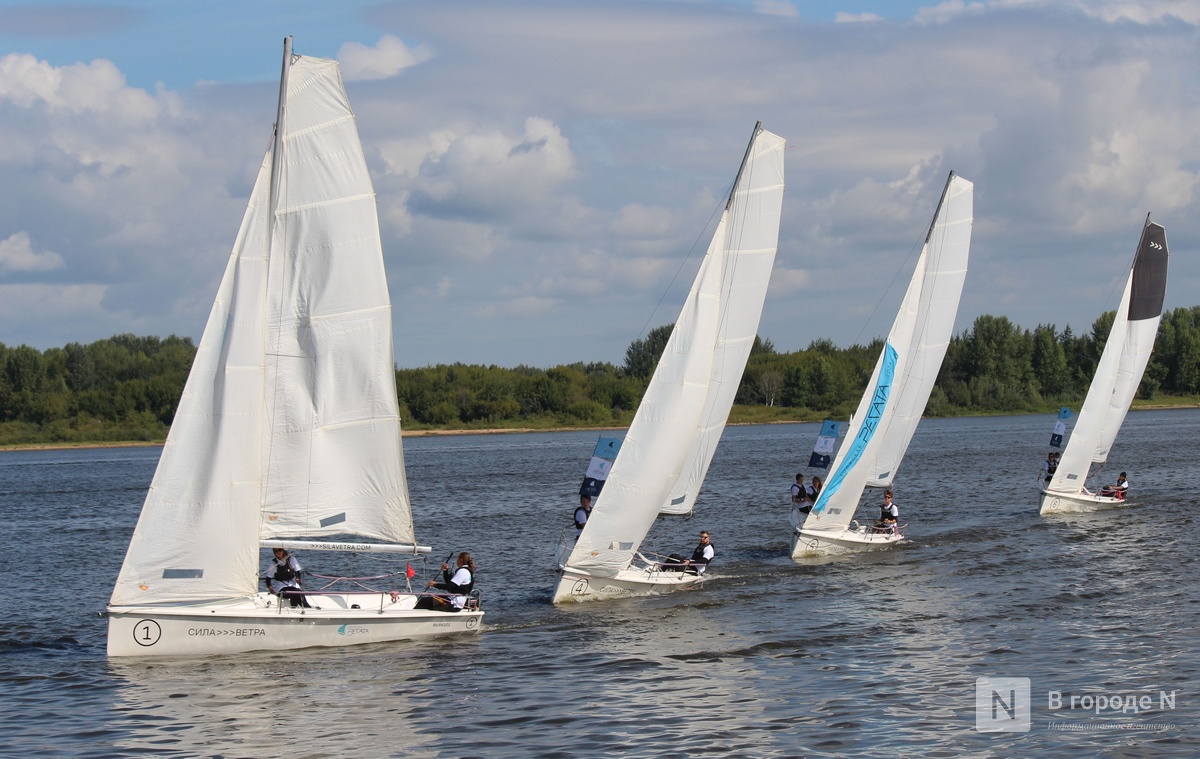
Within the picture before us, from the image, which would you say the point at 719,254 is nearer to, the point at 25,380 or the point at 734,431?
the point at 734,431

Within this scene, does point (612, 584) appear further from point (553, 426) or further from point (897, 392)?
point (553, 426)

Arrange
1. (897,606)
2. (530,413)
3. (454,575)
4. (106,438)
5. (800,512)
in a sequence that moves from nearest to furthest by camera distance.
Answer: (454,575) < (897,606) < (800,512) < (106,438) < (530,413)

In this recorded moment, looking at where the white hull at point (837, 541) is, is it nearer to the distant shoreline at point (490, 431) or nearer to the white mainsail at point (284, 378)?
the white mainsail at point (284, 378)

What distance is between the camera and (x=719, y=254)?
28.0 meters

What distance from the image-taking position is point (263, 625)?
21281 mm

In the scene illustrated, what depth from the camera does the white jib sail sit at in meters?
28.7

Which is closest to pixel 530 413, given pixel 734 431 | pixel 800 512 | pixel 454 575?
pixel 734 431

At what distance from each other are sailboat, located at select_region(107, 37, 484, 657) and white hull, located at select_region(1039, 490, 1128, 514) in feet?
93.9

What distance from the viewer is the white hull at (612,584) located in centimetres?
2658

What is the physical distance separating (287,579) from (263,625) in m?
1.27

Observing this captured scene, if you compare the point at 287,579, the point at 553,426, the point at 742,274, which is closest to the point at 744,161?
the point at 742,274

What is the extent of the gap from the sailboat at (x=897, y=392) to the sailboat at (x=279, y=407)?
15875mm

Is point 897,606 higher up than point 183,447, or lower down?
lower down

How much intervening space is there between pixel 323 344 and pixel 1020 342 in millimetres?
131773
